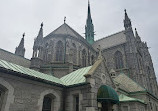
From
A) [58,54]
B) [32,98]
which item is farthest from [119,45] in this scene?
[32,98]

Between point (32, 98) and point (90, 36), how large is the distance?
49.9 metres

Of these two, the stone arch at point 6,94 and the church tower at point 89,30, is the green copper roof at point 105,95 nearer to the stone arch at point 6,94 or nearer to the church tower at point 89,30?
the stone arch at point 6,94

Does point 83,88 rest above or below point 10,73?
below

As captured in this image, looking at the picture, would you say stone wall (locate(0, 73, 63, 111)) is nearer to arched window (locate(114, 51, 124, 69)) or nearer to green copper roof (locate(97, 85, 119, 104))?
green copper roof (locate(97, 85, 119, 104))

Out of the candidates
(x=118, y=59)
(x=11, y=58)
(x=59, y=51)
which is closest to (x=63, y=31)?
(x=59, y=51)

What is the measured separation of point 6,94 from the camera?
8438 millimetres

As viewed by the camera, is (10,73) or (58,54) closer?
(10,73)

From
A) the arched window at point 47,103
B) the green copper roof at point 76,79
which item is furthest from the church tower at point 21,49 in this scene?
the arched window at point 47,103

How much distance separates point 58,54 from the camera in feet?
99.3

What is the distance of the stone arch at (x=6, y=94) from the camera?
320 inches

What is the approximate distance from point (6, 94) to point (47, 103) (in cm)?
362

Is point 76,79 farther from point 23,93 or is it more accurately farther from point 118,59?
point 118,59

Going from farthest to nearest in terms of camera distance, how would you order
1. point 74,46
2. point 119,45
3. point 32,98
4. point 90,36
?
point 90,36, point 119,45, point 74,46, point 32,98

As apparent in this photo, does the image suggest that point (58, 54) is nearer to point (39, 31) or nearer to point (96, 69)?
point (39, 31)
